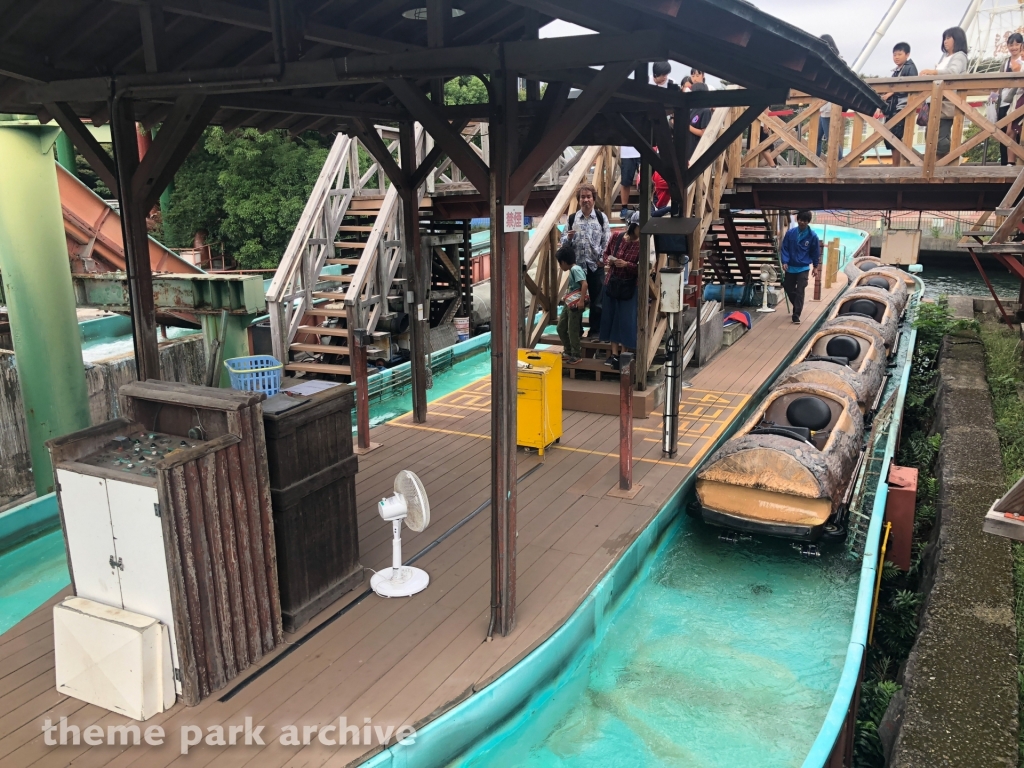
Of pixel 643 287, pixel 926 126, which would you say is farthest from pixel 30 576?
pixel 926 126

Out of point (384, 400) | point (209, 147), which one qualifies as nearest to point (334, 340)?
point (384, 400)

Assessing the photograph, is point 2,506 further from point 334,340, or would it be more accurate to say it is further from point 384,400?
point 334,340

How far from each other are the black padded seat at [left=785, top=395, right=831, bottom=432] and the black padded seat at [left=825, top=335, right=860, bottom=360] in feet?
8.25

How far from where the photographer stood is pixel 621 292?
29.7ft

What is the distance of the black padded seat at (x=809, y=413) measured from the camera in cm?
743

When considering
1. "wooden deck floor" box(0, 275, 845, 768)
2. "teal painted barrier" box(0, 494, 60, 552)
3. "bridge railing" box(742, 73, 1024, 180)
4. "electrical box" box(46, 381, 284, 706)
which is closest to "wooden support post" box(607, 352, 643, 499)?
Answer: "wooden deck floor" box(0, 275, 845, 768)

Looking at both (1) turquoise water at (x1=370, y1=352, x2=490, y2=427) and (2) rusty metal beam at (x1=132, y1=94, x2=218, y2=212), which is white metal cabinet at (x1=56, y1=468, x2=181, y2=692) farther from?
(1) turquoise water at (x1=370, y1=352, x2=490, y2=427)

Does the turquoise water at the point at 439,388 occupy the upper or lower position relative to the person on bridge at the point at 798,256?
lower

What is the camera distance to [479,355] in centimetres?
1423

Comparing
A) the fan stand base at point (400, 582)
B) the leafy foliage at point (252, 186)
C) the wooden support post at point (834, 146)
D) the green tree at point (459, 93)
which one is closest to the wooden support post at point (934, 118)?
the wooden support post at point (834, 146)

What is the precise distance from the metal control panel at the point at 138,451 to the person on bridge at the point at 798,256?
10.9m

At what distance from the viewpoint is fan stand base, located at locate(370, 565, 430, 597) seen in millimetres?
5117

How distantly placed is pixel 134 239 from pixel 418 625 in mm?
3156

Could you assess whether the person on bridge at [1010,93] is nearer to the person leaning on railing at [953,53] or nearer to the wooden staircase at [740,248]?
the person leaning on railing at [953,53]
